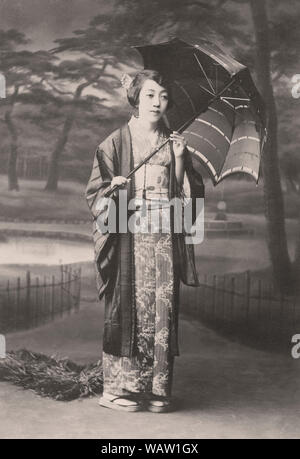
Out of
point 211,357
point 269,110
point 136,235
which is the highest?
point 269,110

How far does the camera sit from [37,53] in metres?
6.15

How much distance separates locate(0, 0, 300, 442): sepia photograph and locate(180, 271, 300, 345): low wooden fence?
Answer: 0.04 feet

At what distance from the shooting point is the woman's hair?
550cm

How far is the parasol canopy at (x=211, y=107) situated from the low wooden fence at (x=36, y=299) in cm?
154

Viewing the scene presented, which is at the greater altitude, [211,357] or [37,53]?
[37,53]

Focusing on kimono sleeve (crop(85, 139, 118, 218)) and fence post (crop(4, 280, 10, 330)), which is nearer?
kimono sleeve (crop(85, 139, 118, 218))

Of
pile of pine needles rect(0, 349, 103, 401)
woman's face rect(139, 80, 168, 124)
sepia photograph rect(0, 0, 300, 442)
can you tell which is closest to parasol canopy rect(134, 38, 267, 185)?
sepia photograph rect(0, 0, 300, 442)

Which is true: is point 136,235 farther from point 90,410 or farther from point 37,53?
point 37,53

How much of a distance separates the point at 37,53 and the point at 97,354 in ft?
8.51

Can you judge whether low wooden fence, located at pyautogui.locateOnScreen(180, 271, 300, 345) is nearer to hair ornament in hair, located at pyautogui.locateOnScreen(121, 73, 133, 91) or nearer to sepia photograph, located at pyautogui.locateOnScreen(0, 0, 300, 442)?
sepia photograph, located at pyautogui.locateOnScreen(0, 0, 300, 442)

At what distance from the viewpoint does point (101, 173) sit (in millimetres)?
5527

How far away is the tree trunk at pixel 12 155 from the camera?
6215mm

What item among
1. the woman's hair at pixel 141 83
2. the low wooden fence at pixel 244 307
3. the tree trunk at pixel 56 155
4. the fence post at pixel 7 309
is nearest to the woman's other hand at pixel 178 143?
the woman's hair at pixel 141 83

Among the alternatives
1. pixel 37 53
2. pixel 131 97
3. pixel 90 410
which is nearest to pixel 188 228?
pixel 131 97
